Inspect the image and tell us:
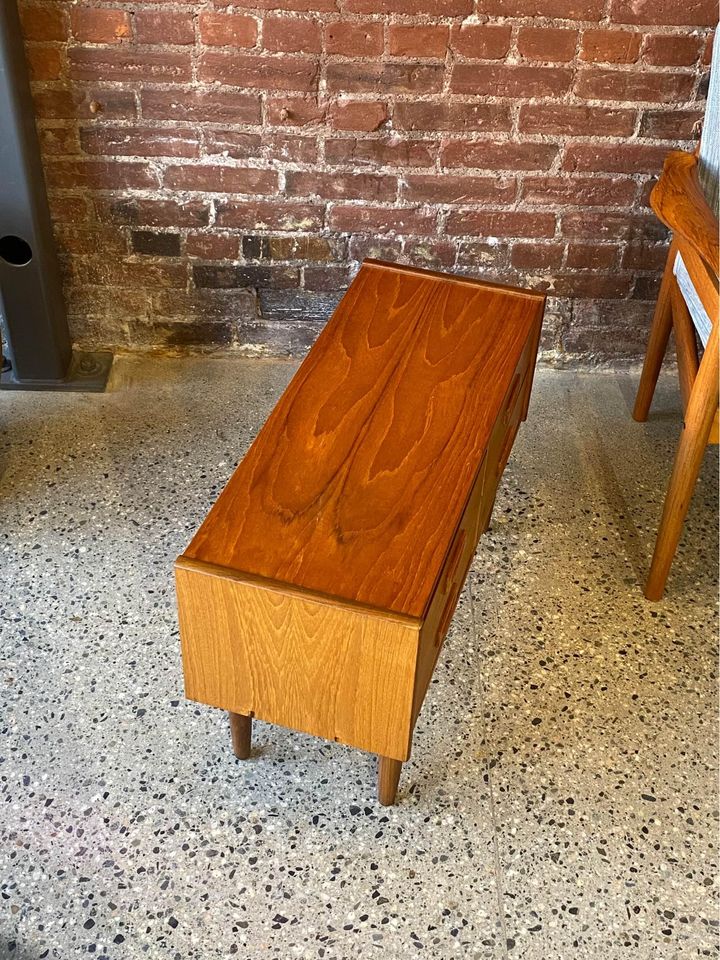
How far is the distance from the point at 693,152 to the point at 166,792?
1.61 metres

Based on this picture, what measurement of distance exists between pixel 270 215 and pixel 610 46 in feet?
2.62

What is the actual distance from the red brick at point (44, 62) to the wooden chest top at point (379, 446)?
0.78 meters

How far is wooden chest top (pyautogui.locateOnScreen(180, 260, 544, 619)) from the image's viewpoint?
132 cm

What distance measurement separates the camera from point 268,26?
197 cm

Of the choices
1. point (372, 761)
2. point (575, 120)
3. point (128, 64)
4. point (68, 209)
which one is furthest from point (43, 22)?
point (372, 761)

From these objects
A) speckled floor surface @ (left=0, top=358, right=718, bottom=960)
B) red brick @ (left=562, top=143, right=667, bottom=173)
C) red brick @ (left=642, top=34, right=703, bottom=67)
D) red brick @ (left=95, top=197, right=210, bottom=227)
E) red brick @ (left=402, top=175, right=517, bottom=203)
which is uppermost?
red brick @ (left=642, top=34, right=703, bottom=67)

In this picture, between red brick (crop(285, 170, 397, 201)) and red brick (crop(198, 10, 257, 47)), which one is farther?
red brick (crop(285, 170, 397, 201))

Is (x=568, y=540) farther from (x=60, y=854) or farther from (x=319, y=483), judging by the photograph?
(x=60, y=854)

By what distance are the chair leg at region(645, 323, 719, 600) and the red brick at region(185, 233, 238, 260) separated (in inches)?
43.4

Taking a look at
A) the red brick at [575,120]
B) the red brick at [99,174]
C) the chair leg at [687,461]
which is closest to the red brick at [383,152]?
the red brick at [575,120]

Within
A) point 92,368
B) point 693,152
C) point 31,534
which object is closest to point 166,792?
point 31,534

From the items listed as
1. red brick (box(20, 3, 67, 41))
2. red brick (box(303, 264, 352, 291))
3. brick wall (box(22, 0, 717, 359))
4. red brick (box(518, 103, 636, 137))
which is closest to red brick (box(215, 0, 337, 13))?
brick wall (box(22, 0, 717, 359))

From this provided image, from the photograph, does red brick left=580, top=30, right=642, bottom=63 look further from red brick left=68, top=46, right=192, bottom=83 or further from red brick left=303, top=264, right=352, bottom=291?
red brick left=68, top=46, right=192, bottom=83

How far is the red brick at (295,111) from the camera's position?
80.9 inches
